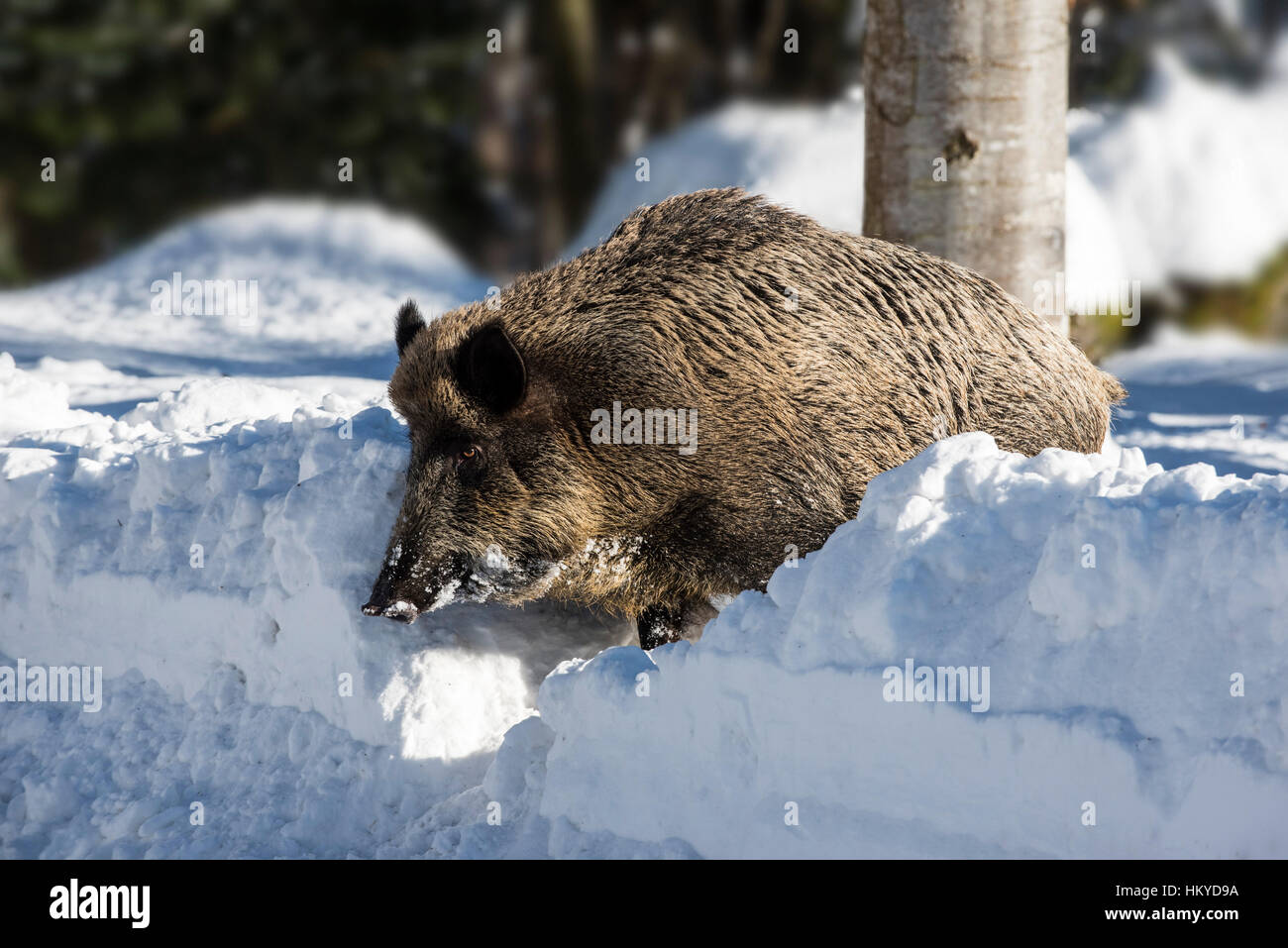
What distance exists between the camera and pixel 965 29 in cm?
714

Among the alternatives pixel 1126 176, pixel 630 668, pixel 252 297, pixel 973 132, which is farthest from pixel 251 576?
pixel 1126 176

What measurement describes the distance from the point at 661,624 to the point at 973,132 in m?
3.34

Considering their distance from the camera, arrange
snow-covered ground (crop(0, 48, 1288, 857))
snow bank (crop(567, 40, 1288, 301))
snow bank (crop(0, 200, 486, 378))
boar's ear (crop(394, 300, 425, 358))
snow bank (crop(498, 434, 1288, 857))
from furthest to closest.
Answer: snow bank (crop(567, 40, 1288, 301)), snow bank (crop(0, 200, 486, 378)), boar's ear (crop(394, 300, 425, 358)), snow-covered ground (crop(0, 48, 1288, 857)), snow bank (crop(498, 434, 1288, 857))

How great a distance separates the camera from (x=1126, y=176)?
11.1 m

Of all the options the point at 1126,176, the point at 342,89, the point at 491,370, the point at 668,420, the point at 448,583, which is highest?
the point at 342,89

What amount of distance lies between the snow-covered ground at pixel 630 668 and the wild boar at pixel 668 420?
384 mm

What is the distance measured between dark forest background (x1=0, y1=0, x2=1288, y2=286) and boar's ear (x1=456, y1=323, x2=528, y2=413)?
11.8 metres

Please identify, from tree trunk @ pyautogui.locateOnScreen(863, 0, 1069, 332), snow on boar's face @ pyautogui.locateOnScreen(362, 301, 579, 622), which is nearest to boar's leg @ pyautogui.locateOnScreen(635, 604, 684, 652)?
snow on boar's face @ pyautogui.locateOnScreen(362, 301, 579, 622)

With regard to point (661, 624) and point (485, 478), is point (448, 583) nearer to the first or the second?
point (485, 478)

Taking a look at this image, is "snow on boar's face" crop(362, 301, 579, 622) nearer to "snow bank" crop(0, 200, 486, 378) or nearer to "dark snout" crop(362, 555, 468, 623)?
"dark snout" crop(362, 555, 468, 623)

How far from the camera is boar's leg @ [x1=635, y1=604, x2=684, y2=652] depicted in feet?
17.9

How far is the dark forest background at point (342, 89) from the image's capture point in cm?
1616

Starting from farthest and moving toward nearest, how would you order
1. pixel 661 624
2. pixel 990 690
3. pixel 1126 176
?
pixel 1126 176, pixel 661 624, pixel 990 690
